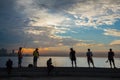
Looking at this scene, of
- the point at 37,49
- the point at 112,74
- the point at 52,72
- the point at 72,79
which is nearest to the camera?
the point at 72,79

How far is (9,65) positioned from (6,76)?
1358 millimetres

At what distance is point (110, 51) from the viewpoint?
31109 millimetres

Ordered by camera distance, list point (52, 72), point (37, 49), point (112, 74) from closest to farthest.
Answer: point (112, 74), point (52, 72), point (37, 49)

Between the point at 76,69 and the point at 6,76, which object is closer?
the point at 6,76

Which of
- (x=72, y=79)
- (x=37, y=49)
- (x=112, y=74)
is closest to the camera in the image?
(x=72, y=79)

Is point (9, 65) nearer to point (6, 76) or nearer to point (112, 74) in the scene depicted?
point (6, 76)

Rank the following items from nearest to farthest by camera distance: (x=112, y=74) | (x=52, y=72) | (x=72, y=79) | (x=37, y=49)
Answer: (x=72, y=79), (x=112, y=74), (x=52, y=72), (x=37, y=49)

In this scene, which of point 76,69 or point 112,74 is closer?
point 112,74

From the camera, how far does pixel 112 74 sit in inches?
1080

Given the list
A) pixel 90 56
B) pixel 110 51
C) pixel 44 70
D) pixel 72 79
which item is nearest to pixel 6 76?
pixel 44 70

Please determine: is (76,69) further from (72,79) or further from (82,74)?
(72,79)

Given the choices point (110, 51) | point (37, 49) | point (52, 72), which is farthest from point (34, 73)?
point (110, 51)

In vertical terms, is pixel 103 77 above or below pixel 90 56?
below

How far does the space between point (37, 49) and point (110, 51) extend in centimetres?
779
